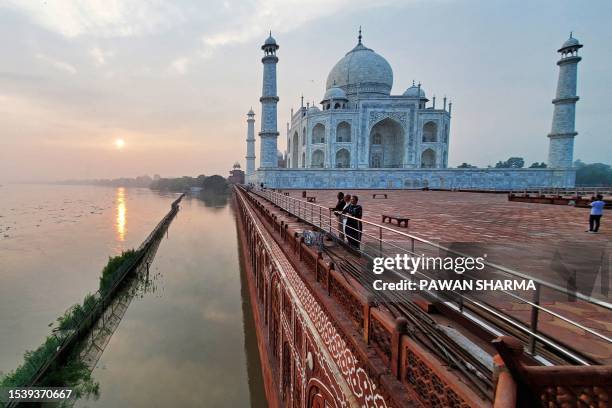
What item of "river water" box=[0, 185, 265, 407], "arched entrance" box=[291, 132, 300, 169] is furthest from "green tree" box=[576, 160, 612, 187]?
"river water" box=[0, 185, 265, 407]

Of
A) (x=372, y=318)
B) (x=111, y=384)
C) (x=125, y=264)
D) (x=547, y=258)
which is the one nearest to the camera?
(x=372, y=318)

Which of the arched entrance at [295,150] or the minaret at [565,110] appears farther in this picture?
the arched entrance at [295,150]

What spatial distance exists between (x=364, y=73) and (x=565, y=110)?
875 inches

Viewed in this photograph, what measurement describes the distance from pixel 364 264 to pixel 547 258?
325 cm

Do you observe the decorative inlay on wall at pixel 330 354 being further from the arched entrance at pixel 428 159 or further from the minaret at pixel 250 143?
the minaret at pixel 250 143

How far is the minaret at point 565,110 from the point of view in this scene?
28.8 meters

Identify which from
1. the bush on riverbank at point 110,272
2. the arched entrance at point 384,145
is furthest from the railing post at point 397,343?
the arched entrance at point 384,145

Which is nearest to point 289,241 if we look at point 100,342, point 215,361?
point 215,361

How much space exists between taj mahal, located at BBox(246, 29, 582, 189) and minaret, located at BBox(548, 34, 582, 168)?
0.25 feet

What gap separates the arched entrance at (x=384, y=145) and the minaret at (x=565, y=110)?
15753 mm

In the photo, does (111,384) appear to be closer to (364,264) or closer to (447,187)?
(364,264)

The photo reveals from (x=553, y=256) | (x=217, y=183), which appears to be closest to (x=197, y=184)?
(x=217, y=183)

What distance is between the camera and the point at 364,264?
13.4ft

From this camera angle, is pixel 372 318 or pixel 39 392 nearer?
pixel 372 318
